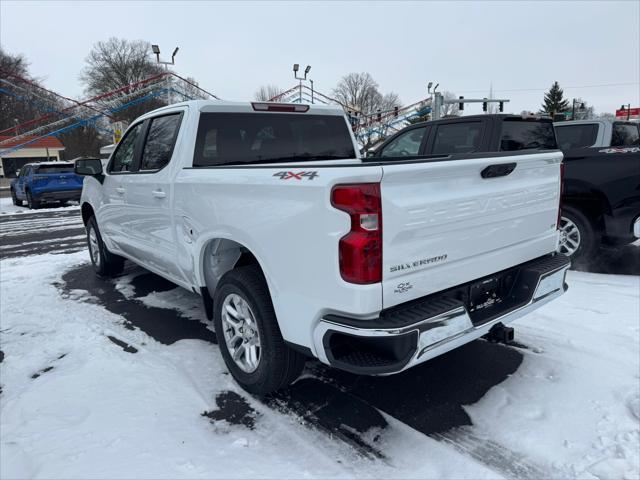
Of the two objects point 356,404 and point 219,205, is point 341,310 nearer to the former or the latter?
point 356,404

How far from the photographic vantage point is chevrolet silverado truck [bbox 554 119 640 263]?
18.3ft

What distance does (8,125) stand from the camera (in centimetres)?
4322

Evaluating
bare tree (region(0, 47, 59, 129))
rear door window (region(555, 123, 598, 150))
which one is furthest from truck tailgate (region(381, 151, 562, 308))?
bare tree (region(0, 47, 59, 129))

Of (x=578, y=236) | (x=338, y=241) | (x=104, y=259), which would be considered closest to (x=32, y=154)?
→ (x=104, y=259)

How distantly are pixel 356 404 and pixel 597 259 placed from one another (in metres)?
5.27

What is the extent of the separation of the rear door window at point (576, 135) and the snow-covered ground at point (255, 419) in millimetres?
2752

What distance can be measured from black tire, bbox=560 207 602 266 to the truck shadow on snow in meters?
2.96

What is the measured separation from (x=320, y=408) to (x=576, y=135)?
17.8 ft

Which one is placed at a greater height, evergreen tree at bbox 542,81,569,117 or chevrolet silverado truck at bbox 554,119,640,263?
evergreen tree at bbox 542,81,569,117

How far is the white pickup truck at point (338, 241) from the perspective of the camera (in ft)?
7.34

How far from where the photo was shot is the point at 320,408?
2.97m

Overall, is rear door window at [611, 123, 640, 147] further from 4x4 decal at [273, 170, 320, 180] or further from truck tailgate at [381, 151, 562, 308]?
4x4 decal at [273, 170, 320, 180]

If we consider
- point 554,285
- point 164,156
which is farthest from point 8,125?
point 554,285

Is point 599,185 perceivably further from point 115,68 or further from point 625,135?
point 115,68
